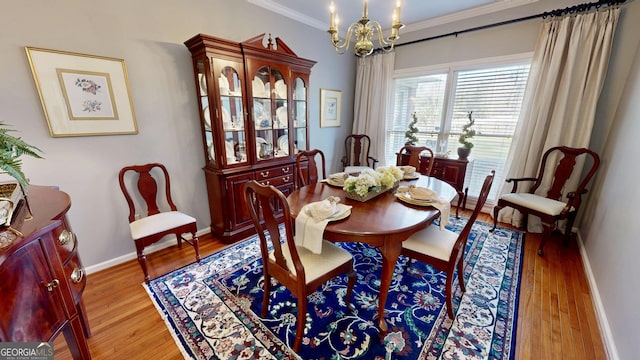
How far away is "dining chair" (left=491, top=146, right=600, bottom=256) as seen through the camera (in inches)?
93.2

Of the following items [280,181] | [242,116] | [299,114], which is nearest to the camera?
[242,116]

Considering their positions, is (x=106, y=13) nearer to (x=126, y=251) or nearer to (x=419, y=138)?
(x=126, y=251)

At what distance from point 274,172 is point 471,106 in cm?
287

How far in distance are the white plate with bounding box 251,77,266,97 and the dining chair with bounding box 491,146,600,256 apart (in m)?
2.95

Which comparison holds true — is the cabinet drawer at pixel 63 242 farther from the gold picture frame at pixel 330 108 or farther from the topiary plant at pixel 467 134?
the topiary plant at pixel 467 134

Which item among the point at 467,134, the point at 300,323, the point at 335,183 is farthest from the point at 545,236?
the point at 300,323

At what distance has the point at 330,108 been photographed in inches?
155

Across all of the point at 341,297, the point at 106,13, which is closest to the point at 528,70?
the point at 341,297

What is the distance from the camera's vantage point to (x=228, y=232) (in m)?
2.59

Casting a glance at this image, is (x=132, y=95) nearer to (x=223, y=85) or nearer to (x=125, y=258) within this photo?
(x=223, y=85)

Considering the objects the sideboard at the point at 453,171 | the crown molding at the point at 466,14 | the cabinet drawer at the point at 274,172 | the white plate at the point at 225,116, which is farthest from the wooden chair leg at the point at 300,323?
the crown molding at the point at 466,14

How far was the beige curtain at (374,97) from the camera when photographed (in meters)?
3.86

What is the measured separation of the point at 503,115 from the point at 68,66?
4.49 metres

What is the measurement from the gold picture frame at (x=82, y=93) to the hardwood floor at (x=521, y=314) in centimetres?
→ 126
